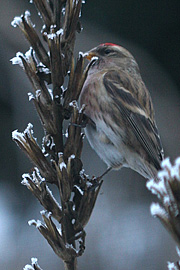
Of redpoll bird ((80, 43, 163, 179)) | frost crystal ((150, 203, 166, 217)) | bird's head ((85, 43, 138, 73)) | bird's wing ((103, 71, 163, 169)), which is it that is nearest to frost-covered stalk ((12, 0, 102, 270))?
frost crystal ((150, 203, 166, 217))

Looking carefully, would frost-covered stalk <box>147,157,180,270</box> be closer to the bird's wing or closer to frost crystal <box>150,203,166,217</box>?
frost crystal <box>150,203,166,217</box>

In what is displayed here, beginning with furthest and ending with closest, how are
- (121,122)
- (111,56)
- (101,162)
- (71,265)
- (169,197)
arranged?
(101,162)
(111,56)
(121,122)
(71,265)
(169,197)

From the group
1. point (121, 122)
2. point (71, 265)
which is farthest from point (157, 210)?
point (121, 122)

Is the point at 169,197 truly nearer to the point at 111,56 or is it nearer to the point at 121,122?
the point at 121,122

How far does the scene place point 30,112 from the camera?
3.32 metres

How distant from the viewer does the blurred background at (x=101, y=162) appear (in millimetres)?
2559

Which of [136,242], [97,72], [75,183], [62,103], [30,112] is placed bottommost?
[136,242]

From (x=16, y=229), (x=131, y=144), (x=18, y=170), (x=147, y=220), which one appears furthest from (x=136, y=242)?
(x=131, y=144)

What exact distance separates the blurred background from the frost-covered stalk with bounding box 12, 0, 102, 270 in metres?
1.61

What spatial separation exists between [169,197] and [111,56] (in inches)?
60.0

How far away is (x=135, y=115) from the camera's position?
1.51 metres

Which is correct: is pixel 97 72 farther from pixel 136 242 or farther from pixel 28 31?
pixel 136 242

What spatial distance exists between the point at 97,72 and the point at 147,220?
1.52 m

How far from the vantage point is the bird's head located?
1759mm
